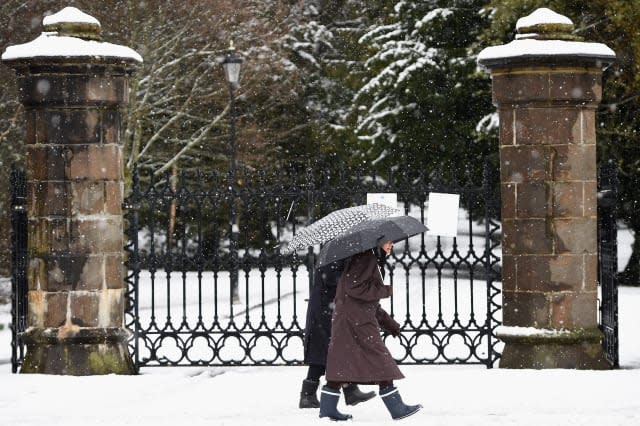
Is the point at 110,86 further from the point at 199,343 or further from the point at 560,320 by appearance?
the point at 199,343

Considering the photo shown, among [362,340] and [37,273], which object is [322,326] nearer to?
[362,340]

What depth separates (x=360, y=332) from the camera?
28.0 feet

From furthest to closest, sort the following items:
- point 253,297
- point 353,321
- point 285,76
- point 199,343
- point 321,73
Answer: point 321,73
point 285,76
point 253,297
point 199,343
point 353,321

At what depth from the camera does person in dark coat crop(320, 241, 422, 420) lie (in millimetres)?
8492

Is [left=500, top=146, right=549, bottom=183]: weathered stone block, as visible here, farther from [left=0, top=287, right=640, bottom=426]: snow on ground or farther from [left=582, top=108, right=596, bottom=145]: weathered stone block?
[left=0, top=287, right=640, bottom=426]: snow on ground

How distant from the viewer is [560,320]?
11000 millimetres

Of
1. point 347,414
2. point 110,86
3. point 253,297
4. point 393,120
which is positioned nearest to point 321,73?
point 393,120

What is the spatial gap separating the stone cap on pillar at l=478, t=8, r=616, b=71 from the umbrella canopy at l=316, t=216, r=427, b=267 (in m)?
2.91

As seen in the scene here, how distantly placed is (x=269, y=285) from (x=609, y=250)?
59.7 feet

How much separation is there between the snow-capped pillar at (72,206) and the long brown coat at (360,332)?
3.30 meters

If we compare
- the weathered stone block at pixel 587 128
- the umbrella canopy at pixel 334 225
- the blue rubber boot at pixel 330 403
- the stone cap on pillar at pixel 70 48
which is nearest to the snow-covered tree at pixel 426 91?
the weathered stone block at pixel 587 128

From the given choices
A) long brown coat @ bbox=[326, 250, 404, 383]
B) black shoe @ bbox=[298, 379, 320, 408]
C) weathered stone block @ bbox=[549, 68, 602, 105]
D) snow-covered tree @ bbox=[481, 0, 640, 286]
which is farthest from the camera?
snow-covered tree @ bbox=[481, 0, 640, 286]

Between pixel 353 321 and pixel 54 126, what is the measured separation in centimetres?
405

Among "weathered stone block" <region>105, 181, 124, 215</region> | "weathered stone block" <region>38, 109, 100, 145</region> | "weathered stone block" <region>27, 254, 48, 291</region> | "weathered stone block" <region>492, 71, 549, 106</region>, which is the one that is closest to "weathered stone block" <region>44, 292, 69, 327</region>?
"weathered stone block" <region>27, 254, 48, 291</region>
